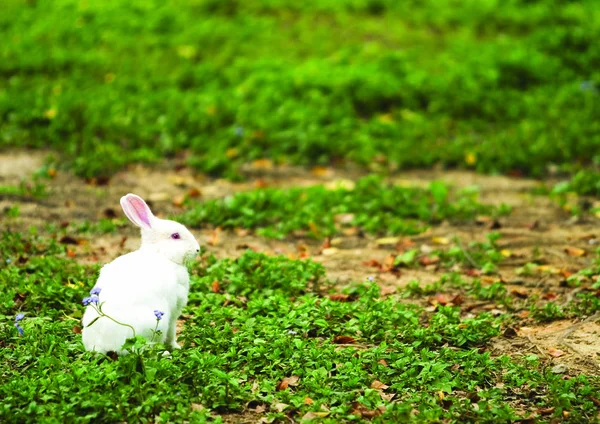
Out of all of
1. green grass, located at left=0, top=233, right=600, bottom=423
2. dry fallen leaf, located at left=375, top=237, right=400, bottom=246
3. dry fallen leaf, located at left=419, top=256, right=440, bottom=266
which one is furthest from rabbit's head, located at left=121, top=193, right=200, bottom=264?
dry fallen leaf, located at left=375, top=237, right=400, bottom=246

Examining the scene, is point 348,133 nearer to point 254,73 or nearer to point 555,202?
point 254,73

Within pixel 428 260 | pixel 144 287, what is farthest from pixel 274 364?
pixel 428 260

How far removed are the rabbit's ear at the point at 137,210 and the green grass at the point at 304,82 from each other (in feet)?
11.8

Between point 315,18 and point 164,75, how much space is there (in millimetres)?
2580

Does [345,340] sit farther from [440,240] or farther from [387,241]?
[440,240]

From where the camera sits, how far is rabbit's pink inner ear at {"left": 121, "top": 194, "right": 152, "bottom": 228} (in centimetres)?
464

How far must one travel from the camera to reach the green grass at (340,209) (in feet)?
23.7

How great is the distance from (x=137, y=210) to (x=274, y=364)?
113 cm

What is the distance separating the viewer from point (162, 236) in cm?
474

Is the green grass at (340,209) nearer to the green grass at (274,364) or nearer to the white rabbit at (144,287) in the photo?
the green grass at (274,364)

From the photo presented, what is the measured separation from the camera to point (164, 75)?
1020cm

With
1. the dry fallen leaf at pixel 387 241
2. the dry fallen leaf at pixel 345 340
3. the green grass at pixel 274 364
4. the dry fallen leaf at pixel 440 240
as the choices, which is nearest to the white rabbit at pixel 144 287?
the green grass at pixel 274 364

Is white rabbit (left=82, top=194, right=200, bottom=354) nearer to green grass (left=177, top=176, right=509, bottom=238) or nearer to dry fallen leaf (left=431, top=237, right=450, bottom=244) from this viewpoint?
green grass (left=177, top=176, right=509, bottom=238)

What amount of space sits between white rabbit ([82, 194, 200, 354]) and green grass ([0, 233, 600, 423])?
0.41 feet
